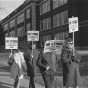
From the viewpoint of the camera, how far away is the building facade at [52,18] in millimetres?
32241

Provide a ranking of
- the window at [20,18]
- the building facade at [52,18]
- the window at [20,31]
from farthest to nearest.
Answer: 1. the window at [20,31]
2. the window at [20,18]
3. the building facade at [52,18]

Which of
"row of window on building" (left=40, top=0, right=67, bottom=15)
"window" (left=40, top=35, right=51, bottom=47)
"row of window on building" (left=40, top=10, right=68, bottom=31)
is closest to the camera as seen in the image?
"row of window on building" (left=40, top=10, right=68, bottom=31)

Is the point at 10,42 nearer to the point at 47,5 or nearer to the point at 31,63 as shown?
the point at 31,63

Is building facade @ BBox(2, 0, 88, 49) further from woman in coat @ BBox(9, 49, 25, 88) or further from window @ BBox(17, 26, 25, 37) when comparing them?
woman in coat @ BBox(9, 49, 25, 88)

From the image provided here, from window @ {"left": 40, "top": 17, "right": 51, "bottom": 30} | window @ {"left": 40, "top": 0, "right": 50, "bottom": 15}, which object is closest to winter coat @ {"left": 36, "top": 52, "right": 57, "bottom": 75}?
window @ {"left": 40, "top": 17, "right": 51, "bottom": 30}

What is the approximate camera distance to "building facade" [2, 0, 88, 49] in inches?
1269

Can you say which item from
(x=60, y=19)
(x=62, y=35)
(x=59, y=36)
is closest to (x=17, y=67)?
(x=62, y=35)

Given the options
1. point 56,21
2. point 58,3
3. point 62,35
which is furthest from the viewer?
point 56,21

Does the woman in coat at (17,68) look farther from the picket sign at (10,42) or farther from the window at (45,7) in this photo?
the window at (45,7)

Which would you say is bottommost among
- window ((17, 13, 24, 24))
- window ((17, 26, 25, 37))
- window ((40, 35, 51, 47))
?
window ((40, 35, 51, 47))

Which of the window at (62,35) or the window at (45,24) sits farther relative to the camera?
the window at (45,24)

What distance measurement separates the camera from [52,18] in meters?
39.9

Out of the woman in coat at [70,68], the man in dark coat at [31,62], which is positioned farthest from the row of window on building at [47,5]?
the woman in coat at [70,68]

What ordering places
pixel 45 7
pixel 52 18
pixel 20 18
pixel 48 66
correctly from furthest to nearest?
pixel 20 18 < pixel 45 7 < pixel 52 18 < pixel 48 66
